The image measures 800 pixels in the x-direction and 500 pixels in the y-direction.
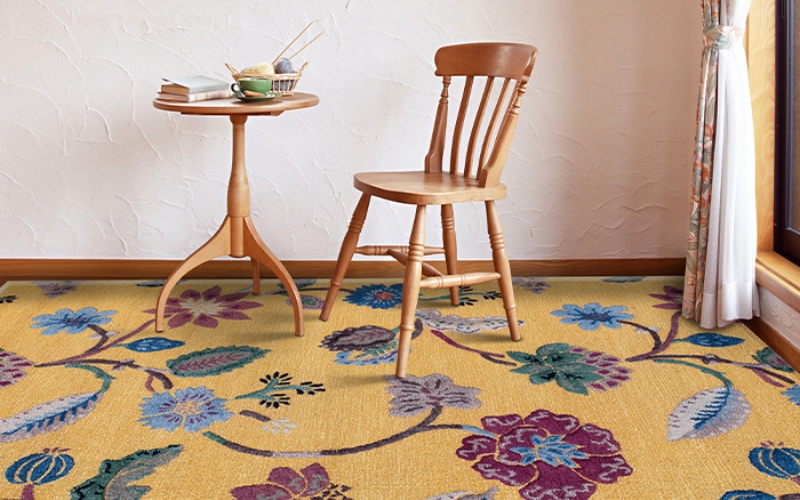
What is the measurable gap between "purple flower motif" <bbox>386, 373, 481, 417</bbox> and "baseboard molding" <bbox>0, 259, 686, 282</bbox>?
0.87m

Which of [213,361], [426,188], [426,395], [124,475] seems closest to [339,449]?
[426,395]

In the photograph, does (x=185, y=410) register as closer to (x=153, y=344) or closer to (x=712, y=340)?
(x=153, y=344)

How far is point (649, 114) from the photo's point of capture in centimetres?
276

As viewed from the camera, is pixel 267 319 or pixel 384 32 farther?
pixel 384 32

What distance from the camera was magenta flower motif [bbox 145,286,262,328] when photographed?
244 centimetres

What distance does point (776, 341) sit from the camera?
7.19 feet

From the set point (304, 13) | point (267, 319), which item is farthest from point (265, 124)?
point (267, 319)

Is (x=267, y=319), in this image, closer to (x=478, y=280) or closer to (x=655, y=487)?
(x=478, y=280)

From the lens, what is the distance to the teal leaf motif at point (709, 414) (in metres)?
1.73

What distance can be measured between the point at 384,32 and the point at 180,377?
1.32 meters

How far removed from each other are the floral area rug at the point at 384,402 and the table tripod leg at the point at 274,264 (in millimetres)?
64

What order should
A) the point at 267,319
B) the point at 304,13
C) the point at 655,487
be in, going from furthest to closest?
the point at 304,13
the point at 267,319
the point at 655,487

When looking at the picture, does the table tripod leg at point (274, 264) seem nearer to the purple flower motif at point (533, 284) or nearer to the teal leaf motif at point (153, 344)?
the teal leaf motif at point (153, 344)

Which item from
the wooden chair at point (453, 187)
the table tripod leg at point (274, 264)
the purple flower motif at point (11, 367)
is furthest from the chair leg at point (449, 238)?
the purple flower motif at point (11, 367)
